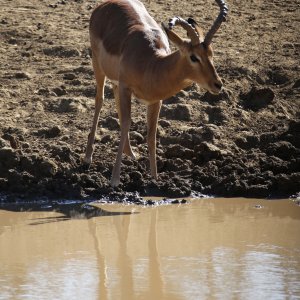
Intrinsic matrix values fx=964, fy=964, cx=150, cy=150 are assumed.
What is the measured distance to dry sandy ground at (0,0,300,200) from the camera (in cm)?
1045

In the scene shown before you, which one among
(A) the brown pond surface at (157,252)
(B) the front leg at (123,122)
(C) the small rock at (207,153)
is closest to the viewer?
(A) the brown pond surface at (157,252)

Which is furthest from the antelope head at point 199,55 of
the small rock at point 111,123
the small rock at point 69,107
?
the small rock at point 69,107

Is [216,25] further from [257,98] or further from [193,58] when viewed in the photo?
[257,98]

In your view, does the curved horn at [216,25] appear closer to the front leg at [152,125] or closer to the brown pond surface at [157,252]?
the front leg at [152,125]

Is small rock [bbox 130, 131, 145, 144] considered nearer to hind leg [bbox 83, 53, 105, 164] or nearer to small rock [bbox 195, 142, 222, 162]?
hind leg [bbox 83, 53, 105, 164]

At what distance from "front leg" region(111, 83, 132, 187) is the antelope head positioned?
2.91 ft

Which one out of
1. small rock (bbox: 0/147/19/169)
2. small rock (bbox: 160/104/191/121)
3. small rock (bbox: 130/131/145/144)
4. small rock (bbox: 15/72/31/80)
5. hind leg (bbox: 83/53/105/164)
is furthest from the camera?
small rock (bbox: 15/72/31/80)

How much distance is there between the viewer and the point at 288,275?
7781mm

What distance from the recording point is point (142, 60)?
33.9 feet

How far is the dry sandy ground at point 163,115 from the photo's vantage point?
412 inches

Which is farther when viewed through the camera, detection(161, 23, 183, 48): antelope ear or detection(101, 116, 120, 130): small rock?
detection(101, 116, 120, 130): small rock

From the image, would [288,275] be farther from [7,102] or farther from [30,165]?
[7,102]

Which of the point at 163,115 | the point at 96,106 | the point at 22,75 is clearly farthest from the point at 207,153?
the point at 22,75

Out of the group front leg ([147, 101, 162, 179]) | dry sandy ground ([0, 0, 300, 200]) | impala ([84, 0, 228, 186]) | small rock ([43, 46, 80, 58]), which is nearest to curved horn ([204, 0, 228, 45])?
impala ([84, 0, 228, 186])
